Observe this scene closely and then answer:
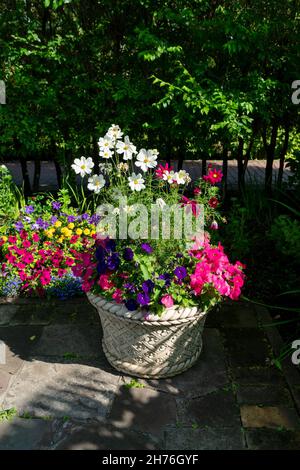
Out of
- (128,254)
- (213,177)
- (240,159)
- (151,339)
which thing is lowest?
(151,339)

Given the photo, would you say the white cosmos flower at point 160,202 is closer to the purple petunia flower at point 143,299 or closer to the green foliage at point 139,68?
the purple petunia flower at point 143,299

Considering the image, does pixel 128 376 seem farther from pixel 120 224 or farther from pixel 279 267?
pixel 279 267

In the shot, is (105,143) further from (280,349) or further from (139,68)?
(139,68)

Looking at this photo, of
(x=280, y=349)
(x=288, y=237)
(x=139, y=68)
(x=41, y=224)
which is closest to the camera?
(x=280, y=349)

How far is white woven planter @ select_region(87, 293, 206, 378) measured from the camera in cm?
273

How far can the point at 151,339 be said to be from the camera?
9.27 ft

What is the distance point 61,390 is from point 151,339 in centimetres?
68

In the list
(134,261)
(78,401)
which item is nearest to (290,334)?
(134,261)

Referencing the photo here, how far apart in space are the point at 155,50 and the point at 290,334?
9.80 feet

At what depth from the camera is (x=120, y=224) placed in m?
2.93

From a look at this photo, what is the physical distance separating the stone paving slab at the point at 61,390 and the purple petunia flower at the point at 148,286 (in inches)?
28.9

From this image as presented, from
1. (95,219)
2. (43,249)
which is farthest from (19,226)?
(95,219)

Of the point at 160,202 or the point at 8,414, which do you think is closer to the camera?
the point at 8,414
